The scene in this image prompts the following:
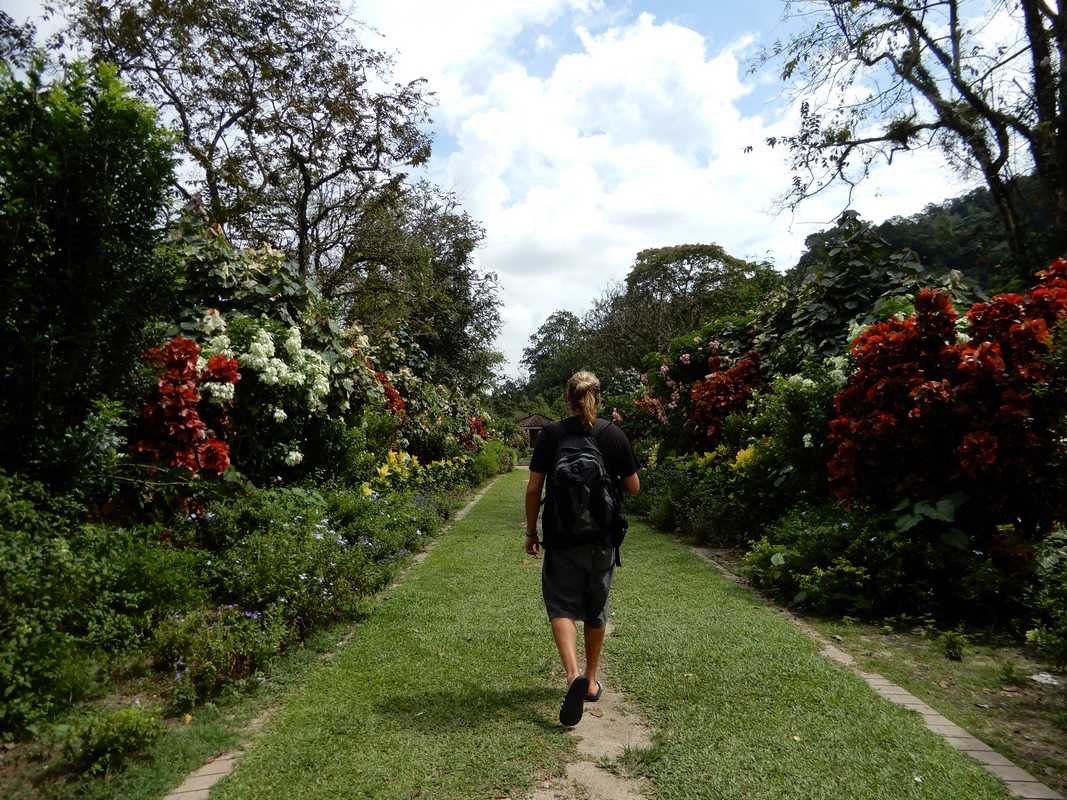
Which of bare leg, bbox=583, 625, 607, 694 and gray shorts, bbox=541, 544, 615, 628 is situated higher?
gray shorts, bbox=541, 544, 615, 628

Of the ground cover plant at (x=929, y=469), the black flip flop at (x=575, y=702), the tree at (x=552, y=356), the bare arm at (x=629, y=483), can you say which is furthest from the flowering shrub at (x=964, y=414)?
the tree at (x=552, y=356)

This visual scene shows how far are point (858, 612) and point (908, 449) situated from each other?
1.34 meters

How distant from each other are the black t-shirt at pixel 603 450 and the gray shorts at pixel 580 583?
0.42 m

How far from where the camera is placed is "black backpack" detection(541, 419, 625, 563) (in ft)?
11.6

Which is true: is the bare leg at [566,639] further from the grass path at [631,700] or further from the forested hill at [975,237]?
the forested hill at [975,237]

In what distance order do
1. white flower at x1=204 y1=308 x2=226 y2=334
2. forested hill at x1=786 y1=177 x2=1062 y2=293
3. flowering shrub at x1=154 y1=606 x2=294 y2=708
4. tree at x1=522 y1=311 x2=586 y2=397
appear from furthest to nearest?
tree at x1=522 y1=311 x2=586 y2=397
forested hill at x1=786 y1=177 x2=1062 y2=293
white flower at x1=204 y1=308 x2=226 y2=334
flowering shrub at x1=154 y1=606 x2=294 y2=708

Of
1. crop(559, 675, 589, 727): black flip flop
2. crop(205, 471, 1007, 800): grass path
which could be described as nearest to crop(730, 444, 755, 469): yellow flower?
crop(205, 471, 1007, 800): grass path

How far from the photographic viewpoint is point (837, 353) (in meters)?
7.99

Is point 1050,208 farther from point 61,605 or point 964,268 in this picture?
point 61,605

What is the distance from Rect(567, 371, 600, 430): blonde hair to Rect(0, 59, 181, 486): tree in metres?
2.64

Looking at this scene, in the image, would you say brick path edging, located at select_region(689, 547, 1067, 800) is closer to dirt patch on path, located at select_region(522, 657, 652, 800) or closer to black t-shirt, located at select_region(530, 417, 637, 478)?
dirt patch on path, located at select_region(522, 657, 652, 800)

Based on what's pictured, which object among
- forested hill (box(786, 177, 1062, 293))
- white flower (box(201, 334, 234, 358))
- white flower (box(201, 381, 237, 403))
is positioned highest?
forested hill (box(786, 177, 1062, 293))

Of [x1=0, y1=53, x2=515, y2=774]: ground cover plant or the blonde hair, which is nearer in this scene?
[x1=0, y1=53, x2=515, y2=774]: ground cover plant

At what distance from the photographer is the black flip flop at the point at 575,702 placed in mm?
3287
